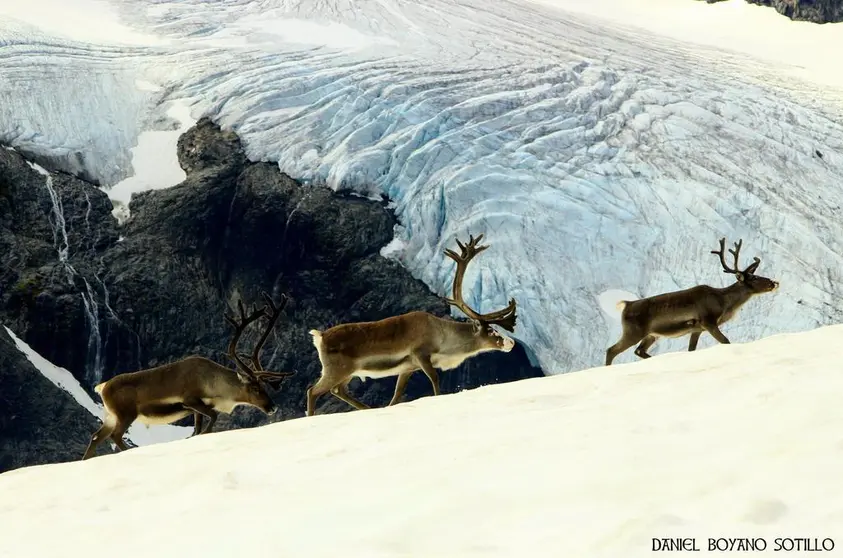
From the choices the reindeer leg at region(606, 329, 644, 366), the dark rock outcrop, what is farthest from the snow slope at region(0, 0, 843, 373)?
the dark rock outcrop

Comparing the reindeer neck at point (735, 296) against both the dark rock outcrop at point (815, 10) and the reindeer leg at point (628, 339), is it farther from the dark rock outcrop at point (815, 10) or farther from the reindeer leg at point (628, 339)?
the dark rock outcrop at point (815, 10)

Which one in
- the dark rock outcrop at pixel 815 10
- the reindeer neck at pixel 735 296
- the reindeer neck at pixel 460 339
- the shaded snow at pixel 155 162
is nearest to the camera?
the reindeer neck at pixel 460 339

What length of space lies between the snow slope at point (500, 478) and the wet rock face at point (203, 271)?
16.8 metres

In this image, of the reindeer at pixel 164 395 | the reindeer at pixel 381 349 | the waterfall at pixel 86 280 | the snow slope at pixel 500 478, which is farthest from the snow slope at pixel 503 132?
the snow slope at pixel 500 478

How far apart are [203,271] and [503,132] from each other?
27.2 ft

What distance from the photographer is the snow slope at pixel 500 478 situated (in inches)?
214

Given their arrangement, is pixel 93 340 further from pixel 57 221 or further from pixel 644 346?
pixel 644 346

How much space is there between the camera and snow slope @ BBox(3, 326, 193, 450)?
2495cm

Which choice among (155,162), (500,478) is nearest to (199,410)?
(500,478)

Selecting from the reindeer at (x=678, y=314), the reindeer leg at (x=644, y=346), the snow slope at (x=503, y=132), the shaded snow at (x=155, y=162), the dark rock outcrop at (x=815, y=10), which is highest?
the reindeer at (x=678, y=314)

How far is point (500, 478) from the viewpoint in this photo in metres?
6.46

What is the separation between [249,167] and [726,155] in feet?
40.0

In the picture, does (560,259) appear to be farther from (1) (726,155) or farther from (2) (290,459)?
(2) (290,459)

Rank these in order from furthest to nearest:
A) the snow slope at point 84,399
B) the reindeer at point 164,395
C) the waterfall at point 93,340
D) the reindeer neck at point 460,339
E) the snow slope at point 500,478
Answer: the waterfall at point 93,340, the snow slope at point 84,399, the reindeer neck at point 460,339, the reindeer at point 164,395, the snow slope at point 500,478
